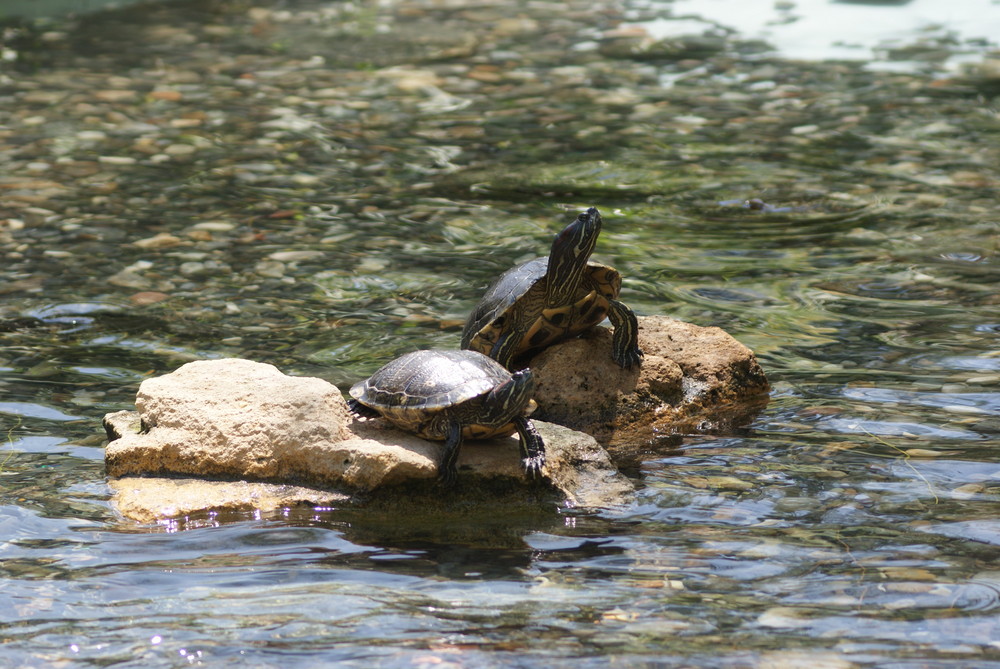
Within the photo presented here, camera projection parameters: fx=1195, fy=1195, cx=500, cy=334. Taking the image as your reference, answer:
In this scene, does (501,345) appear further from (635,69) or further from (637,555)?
(635,69)

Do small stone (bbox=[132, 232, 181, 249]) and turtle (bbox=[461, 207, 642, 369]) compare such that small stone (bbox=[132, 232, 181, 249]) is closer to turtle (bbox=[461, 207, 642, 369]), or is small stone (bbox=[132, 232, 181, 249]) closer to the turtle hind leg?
turtle (bbox=[461, 207, 642, 369])

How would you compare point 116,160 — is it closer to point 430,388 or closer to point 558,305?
point 558,305

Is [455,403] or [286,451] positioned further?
[286,451]

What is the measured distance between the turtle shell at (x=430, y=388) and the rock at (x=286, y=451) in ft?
0.35

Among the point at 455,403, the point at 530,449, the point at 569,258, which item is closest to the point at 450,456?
the point at 455,403

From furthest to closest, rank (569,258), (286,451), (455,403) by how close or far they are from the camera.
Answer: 1. (569,258)
2. (286,451)
3. (455,403)

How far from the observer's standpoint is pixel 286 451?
4.79 metres

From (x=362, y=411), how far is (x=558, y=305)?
111cm

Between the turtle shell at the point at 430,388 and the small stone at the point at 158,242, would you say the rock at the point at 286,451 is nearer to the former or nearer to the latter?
the turtle shell at the point at 430,388

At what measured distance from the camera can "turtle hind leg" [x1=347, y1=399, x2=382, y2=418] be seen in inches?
199

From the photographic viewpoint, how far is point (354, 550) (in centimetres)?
441

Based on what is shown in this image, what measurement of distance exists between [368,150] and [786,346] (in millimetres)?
5072

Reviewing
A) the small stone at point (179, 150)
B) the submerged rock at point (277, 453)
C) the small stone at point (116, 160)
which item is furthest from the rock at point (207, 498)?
the small stone at point (179, 150)

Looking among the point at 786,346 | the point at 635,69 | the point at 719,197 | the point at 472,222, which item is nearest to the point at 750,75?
the point at 635,69
